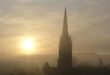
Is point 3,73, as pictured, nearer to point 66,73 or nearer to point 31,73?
point 31,73

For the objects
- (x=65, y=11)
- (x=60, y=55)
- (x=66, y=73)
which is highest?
(x=65, y=11)

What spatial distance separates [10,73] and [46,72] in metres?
11.4

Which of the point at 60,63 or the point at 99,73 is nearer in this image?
the point at 60,63

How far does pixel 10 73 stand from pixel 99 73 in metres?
25.3

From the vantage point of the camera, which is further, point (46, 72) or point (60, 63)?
point (46, 72)

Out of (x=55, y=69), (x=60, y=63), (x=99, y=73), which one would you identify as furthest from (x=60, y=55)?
(x=99, y=73)

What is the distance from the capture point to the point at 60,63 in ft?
232

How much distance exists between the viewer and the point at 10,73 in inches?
2864

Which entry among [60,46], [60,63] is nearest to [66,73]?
[60,63]

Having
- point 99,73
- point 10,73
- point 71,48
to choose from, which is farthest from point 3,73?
point 99,73

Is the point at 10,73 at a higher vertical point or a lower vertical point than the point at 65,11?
lower

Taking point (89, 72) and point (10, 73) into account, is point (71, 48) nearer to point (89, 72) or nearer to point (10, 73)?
point (89, 72)

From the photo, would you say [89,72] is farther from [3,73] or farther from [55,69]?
[3,73]

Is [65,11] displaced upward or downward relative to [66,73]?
upward
